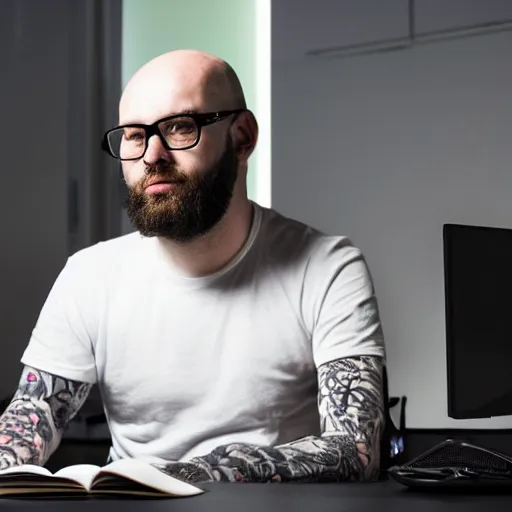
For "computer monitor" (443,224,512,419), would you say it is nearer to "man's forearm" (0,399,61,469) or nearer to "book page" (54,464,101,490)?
"book page" (54,464,101,490)

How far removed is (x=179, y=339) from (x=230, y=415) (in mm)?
156

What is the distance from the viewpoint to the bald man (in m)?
1.52

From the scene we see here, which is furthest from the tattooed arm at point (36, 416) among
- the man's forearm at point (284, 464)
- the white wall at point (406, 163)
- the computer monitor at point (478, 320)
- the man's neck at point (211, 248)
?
the white wall at point (406, 163)

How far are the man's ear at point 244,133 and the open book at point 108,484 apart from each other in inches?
32.1

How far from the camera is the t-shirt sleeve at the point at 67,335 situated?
157cm

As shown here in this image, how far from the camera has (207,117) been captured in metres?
1.58

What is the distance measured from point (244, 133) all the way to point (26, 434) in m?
0.65

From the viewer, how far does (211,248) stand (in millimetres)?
1624

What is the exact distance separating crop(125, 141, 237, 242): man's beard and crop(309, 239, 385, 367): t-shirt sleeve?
21 centimetres

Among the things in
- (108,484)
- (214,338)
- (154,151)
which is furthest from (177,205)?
(108,484)

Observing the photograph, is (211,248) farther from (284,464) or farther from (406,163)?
(406,163)

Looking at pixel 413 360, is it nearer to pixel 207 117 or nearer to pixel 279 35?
pixel 279 35

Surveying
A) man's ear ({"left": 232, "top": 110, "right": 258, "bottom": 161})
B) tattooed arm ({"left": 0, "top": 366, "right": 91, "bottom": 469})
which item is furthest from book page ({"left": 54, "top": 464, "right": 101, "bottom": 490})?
man's ear ({"left": 232, "top": 110, "right": 258, "bottom": 161})

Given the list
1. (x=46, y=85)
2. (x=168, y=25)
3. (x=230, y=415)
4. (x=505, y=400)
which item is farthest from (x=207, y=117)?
(x=168, y=25)
